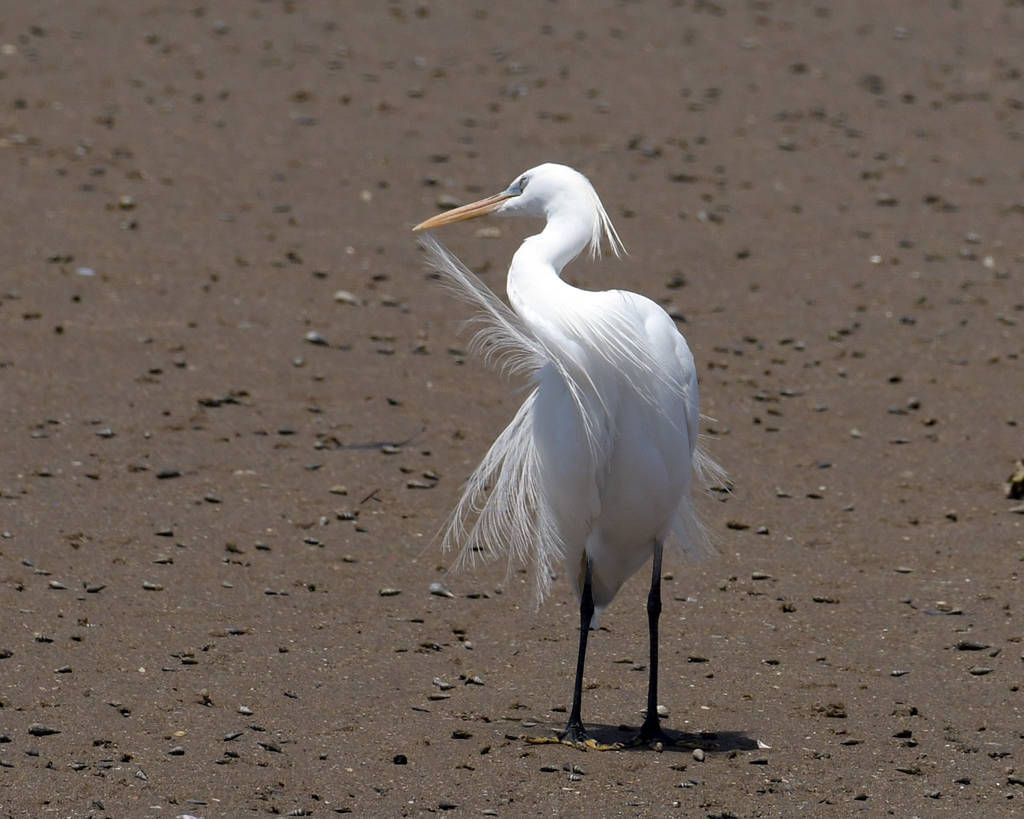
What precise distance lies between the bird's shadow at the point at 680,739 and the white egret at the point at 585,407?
73 millimetres

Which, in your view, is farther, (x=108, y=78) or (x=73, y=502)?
(x=108, y=78)

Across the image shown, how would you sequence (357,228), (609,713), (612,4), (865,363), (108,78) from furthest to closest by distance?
(612,4) < (108,78) < (357,228) < (865,363) < (609,713)

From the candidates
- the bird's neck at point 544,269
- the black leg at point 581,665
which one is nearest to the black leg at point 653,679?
the black leg at point 581,665

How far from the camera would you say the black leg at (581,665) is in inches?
197

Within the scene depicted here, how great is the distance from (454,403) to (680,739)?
3.59 meters

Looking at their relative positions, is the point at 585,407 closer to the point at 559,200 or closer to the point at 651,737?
the point at 559,200

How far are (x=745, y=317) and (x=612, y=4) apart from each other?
23.1 feet

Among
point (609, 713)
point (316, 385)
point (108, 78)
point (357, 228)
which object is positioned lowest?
point (609, 713)

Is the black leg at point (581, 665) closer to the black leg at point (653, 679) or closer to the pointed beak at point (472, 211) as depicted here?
the black leg at point (653, 679)

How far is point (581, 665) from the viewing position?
5.16m

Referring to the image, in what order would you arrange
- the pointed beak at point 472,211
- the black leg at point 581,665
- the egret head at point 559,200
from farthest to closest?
1. the pointed beak at point 472,211
2. the egret head at point 559,200
3. the black leg at point 581,665

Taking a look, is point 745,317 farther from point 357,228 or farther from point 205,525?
point 205,525

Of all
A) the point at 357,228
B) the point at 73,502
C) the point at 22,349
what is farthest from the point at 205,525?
the point at 357,228

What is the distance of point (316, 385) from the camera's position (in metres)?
8.41
